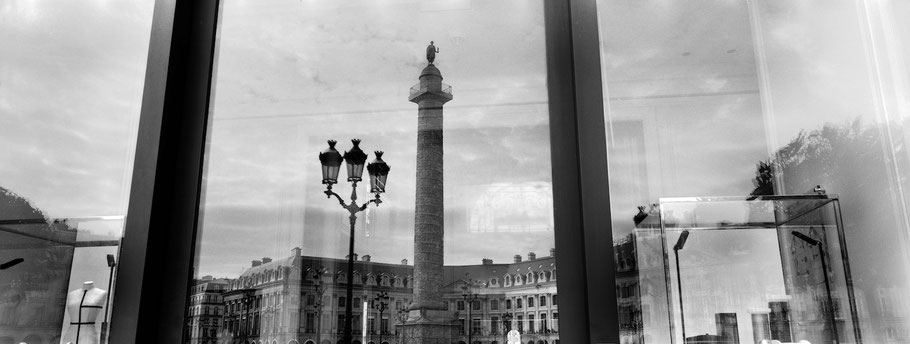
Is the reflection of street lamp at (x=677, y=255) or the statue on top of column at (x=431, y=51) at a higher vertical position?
the statue on top of column at (x=431, y=51)

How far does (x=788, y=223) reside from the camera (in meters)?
1.75

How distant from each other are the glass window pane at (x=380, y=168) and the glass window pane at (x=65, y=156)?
0.23m

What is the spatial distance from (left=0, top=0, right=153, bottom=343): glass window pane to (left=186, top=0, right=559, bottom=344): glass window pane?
0.23 metres

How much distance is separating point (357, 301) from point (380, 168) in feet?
1.29

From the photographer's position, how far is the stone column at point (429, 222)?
5.54 feet

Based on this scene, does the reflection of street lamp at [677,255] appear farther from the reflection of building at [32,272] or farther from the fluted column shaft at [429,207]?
the reflection of building at [32,272]

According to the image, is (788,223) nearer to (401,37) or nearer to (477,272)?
(477,272)

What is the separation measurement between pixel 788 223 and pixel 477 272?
0.84 meters

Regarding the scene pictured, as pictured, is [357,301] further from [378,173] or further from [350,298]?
[378,173]

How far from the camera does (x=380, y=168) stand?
194 centimetres

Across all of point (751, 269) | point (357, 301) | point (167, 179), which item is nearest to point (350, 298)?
point (357, 301)

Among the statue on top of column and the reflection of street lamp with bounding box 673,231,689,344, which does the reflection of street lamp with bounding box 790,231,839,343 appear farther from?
the statue on top of column

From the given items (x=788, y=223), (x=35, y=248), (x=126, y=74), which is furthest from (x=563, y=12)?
(x=35, y=248)

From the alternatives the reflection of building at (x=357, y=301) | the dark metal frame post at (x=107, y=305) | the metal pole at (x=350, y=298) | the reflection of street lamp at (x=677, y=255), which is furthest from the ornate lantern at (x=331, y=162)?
the reflection of street lamp at (x=677, y=255)
